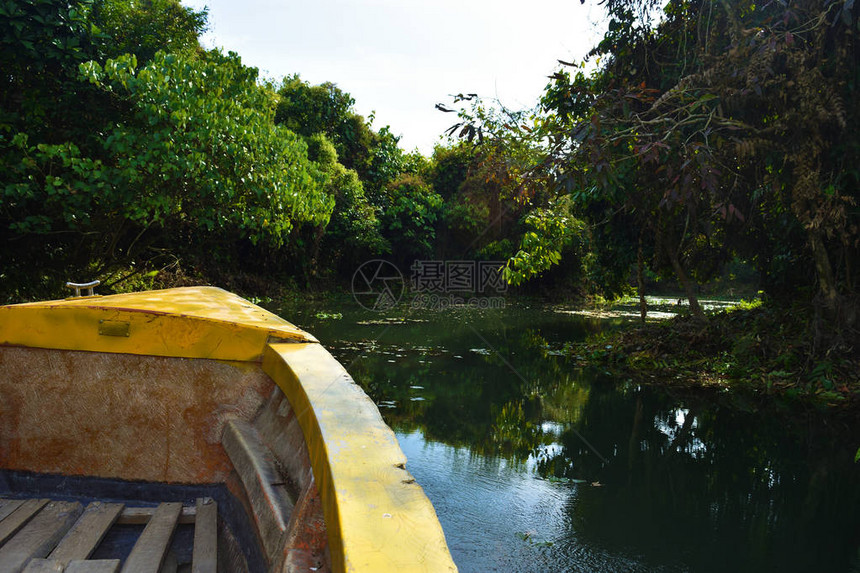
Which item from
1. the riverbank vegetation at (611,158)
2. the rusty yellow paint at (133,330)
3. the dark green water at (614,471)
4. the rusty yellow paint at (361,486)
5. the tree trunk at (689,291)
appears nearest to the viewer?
the rusty yellow paint at (361,486)

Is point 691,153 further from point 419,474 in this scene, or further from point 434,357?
point 434,357

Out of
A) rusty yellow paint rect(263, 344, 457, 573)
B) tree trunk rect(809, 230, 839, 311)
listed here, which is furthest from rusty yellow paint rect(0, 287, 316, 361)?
tree trunk rect(809, 230, 839, 311)

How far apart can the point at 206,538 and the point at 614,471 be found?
2.56m

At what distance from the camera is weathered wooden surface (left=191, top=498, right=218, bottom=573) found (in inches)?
62.3

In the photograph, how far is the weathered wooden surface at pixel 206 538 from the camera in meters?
1.58

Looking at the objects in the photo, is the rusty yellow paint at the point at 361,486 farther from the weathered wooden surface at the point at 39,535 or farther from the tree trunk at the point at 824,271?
the tree trunk at the point at 824,271

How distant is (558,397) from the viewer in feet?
17.5

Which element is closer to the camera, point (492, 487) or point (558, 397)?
point (492, 487)

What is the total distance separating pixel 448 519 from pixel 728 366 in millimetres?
4763

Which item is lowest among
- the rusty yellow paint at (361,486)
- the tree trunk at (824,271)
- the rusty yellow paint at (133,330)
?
the rusty yellow paint at (361,486)

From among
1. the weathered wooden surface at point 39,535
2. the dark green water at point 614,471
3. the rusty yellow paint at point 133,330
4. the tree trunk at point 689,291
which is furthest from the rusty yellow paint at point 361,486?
the tree trunk at point 689,291

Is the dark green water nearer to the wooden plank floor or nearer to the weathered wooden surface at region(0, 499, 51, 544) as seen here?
the wooden plank floor

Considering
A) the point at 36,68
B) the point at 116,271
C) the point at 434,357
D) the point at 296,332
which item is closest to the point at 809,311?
the point at 434,357
